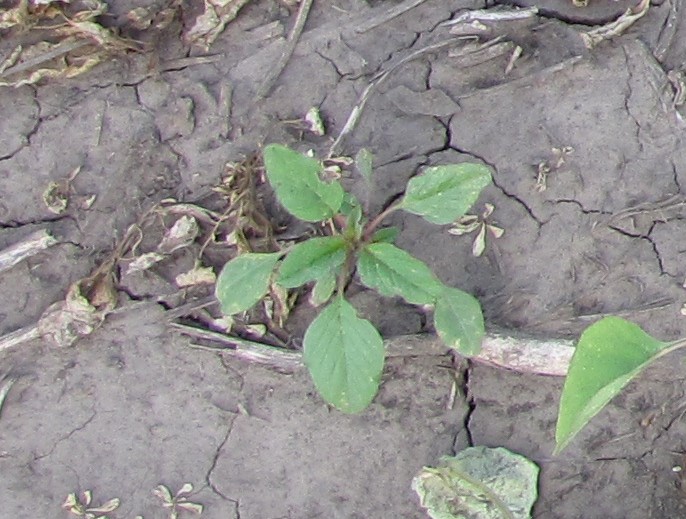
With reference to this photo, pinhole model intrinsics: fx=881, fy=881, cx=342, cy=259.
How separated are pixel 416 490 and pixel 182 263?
0.93m

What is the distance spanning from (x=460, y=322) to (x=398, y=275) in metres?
0.24

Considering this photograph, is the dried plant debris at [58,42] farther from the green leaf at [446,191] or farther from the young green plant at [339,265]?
the green leaf at [446,191]

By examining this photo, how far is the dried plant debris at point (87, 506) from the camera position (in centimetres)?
254

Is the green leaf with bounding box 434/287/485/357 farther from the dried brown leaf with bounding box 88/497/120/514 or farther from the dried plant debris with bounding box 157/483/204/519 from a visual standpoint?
the dried brown leaf with bounding box 88/497/120/514

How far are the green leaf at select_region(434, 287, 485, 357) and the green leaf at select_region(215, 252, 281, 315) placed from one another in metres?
0.45

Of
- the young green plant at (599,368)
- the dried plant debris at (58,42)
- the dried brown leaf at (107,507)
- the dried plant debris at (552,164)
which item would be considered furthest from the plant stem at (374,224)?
the dried brown leaf at (107,507)

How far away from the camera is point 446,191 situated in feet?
7.22

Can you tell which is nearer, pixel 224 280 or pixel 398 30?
pixel 224 280

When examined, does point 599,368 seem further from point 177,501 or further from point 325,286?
point 177,501

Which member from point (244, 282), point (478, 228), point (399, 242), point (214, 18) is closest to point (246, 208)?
point (244, 282)

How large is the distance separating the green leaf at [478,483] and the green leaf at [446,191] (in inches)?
28.7

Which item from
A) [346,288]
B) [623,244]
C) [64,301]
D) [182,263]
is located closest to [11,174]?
[64,301]

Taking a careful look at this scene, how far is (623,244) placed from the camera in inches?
98.1

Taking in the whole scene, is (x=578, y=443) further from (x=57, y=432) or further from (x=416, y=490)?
(x=57, y=432)
